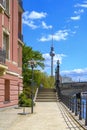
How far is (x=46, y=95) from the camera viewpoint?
197ft

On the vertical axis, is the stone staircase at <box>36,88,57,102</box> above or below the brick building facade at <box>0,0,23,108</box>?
below

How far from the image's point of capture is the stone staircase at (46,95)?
2197 inches

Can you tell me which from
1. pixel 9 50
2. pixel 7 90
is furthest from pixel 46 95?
pixel 9 50

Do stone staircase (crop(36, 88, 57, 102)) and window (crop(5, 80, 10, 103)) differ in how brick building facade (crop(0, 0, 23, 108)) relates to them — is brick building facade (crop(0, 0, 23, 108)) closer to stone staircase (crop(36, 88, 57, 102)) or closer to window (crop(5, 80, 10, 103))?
window (crop(5, 80, 10, 103))

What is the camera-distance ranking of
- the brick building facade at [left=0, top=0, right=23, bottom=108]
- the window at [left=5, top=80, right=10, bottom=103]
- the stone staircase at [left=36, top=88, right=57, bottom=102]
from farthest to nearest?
the stone staircase at [left=36, top=88, right=57, bottom=102], the window at [left=5, top=80, right=10, bottom=103], the brick building facade at [left=0, top=0, right=23, bottom=108]

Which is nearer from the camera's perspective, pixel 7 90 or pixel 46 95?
pixel 7 90

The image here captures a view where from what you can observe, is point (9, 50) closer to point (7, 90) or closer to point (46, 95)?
point (7, 90)

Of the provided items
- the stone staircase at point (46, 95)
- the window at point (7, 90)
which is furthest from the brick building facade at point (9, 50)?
the stone staircase at point (46, 95)

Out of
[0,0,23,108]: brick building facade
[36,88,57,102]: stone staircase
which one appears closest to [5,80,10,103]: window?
[0,0,23,108]: brick building facade

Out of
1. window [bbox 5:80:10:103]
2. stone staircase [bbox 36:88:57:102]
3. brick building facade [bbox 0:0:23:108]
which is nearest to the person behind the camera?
brick building facade [bbox 0:0:23:108]

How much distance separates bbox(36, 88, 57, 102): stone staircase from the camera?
55.8 m

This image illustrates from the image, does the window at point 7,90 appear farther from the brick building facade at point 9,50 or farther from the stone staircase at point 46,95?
the stone staircase at point 46,95

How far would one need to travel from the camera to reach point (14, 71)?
37125 millimetres

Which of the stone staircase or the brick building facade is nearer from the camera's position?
the brick building facade
